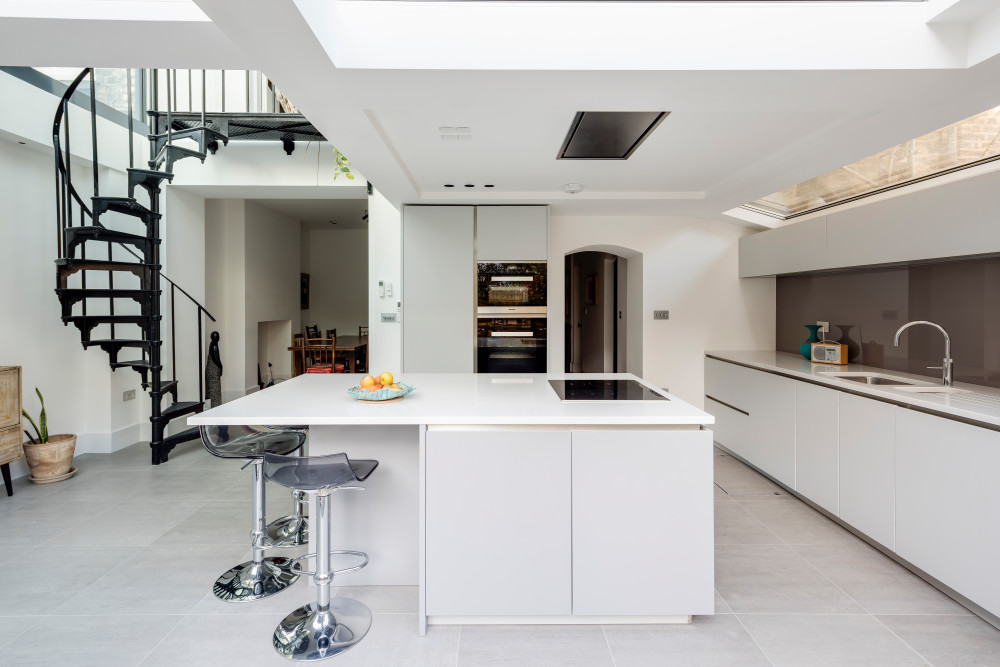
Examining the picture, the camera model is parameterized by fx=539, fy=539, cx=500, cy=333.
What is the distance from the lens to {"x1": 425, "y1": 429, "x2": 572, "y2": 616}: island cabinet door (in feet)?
7.20

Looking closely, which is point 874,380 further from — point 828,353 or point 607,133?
point 607,133

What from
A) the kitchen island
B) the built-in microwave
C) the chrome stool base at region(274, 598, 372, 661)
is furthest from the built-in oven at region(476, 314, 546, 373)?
the chrome stool base at region(274, 598, 372, 661)

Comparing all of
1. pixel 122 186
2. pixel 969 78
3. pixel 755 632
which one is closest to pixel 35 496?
pixel 122 186

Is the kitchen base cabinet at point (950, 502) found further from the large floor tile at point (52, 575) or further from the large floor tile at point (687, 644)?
the large floor tile at point (52, 575)

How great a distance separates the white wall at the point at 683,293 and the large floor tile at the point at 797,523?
188 centimetres

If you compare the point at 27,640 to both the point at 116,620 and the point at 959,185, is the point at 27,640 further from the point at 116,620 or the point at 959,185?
the point at 959,185

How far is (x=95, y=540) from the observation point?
302 centimetres

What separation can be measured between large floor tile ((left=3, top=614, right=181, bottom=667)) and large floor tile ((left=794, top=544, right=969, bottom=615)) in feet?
9.81

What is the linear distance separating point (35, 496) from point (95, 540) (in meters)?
1.19

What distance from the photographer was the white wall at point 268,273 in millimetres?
7324

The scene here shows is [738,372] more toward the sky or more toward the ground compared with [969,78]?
more toward the ground

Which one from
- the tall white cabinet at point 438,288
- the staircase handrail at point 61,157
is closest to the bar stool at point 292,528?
the tall white cabinet at point 438,288

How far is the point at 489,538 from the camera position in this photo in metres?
2.20

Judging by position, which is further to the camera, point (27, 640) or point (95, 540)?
point (95, 540)
